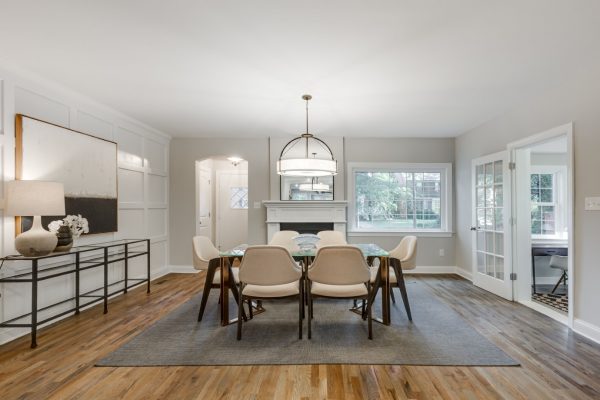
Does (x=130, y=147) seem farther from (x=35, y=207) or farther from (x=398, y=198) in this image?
(x=398, y=198)

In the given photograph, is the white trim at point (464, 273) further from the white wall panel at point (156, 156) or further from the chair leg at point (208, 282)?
the white wall panel at point (156, 156)

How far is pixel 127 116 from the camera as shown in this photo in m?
4.16

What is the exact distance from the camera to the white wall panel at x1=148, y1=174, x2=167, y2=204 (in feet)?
16.1

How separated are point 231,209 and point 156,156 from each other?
2663 millimetres

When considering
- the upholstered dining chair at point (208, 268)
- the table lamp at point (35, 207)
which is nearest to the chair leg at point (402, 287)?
the upholstered dining chair at point (208, 268)

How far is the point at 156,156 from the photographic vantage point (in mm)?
5082

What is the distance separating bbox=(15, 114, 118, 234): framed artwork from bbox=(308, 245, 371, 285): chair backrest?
2711 mm

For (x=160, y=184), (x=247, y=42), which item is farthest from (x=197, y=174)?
(x=247, y=42)

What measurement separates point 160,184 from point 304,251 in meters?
3.34

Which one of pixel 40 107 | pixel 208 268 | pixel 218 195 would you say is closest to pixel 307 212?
pixel 208 268

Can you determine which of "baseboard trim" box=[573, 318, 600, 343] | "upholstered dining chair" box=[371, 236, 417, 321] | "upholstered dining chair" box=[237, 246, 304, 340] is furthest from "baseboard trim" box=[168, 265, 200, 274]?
"baseboard trim" box=[573, 318, 600, 343]

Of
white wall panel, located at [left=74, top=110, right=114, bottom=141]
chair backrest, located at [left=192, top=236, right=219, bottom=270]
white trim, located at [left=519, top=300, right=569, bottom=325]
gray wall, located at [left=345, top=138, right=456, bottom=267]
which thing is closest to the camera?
white trim, located at [left=519, top=300, right=569, bottom=325]

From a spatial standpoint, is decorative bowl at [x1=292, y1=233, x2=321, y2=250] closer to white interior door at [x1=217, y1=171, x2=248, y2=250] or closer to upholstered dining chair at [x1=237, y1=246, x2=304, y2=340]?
upholstered dining chair at [x1=237, y1=246, x2=304, y2=340]

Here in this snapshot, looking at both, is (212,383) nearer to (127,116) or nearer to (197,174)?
(127,116)
